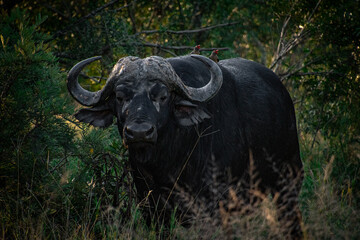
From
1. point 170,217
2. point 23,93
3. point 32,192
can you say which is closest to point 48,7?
point 23,93

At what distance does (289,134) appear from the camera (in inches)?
175

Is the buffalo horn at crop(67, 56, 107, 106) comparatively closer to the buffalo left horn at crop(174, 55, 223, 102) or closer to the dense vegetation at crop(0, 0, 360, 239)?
the dense vegetation at crop(0, 0, 360, 239)

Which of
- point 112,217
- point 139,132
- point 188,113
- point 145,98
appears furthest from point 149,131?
point 112,217

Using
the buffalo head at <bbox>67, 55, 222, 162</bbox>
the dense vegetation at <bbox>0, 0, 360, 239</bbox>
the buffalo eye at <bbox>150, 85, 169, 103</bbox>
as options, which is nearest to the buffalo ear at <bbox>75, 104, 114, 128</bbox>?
the buffalo head at <bbox>67, 55, 222, 162</bbox>

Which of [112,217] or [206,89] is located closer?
[112,217]

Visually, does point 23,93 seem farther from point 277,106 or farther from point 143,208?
point 277,106

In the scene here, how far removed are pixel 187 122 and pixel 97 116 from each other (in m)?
0.78

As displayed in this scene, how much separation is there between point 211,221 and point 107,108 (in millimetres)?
1264

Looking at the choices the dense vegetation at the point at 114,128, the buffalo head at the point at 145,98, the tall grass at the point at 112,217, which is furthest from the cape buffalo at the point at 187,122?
the dense vegetation at the point at 114,128

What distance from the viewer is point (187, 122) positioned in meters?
3.55

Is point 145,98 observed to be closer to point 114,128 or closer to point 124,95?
point 124,95

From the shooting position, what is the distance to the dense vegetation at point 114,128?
3.50 m

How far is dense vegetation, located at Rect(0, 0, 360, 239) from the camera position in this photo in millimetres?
3496

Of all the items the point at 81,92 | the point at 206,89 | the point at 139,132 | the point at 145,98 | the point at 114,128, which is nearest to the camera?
the point at 139,132
